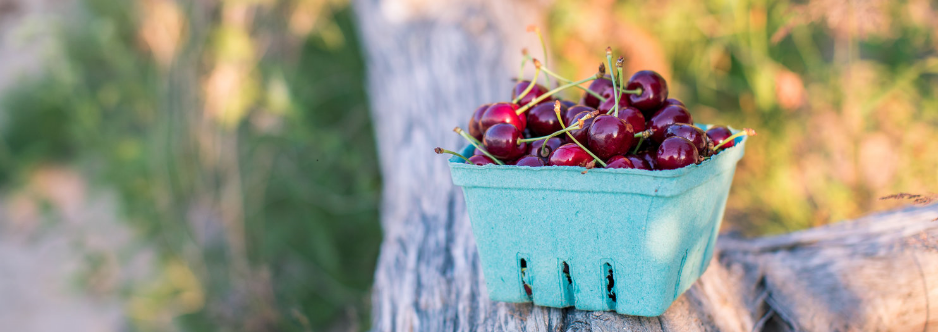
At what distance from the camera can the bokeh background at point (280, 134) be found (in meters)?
2.23

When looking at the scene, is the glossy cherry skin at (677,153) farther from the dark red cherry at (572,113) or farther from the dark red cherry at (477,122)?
the dark red cherry at (477,122)

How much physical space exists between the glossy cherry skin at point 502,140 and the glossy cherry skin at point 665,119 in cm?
23

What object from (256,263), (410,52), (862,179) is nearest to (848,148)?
(862,179)

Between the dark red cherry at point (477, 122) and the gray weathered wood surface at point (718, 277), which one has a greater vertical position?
the dark red cherry at point (477, 122)

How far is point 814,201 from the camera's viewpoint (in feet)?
7.14

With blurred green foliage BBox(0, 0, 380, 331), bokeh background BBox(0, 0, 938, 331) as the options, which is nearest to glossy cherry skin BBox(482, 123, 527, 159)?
bokeh background BBox(0, 0, 938, 331)

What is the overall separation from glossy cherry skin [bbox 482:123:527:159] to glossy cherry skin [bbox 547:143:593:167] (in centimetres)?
7

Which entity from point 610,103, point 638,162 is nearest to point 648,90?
point 610,103

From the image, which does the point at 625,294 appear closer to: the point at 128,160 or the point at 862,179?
the point at 862,179

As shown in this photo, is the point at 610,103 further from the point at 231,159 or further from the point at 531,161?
the point at 231,159

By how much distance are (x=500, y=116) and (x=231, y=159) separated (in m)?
2.65

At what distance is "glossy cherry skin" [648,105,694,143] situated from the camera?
90 cm

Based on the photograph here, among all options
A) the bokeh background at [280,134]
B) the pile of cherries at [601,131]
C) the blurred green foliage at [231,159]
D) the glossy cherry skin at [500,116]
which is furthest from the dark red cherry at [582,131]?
the blurred green foliage at [231,159]

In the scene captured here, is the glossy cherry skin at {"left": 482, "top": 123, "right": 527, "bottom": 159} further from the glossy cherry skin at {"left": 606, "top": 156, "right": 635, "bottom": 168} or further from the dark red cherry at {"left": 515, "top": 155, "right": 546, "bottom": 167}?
the glossy cherry skin at {"left": 606, "top": 156, "right": 635, "bottom": 168}
